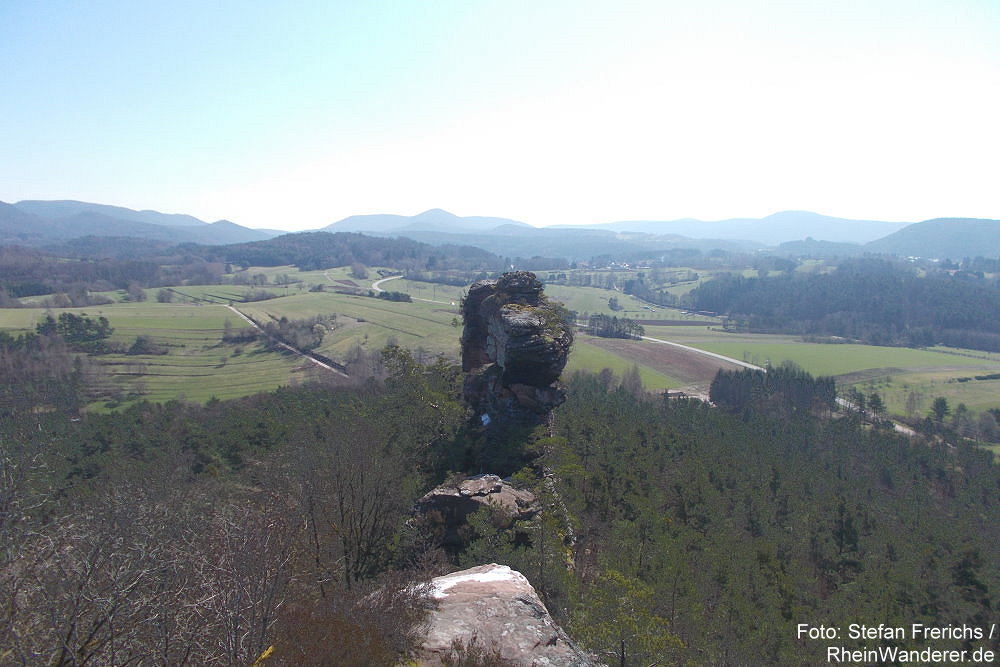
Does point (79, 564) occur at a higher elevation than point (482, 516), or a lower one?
higher

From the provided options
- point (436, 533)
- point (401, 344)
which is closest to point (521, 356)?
point (436, 533)

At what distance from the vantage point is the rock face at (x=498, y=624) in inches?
479

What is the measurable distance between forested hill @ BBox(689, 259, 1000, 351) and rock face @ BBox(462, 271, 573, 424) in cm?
13655

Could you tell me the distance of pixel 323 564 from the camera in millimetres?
18719

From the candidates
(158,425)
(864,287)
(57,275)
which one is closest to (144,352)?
(158,425)

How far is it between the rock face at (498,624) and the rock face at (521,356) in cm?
1469

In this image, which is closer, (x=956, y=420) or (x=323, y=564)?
(x=323, y=564)

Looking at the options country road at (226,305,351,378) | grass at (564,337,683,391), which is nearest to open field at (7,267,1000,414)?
grass at (564,337,683,391)

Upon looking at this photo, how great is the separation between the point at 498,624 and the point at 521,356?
1768 cm

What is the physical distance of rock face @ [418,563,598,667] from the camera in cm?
1216

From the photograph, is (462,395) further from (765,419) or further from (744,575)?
(765,419)

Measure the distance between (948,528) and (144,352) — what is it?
107 m

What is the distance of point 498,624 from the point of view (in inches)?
528

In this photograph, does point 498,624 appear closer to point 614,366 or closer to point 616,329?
point 614,366
